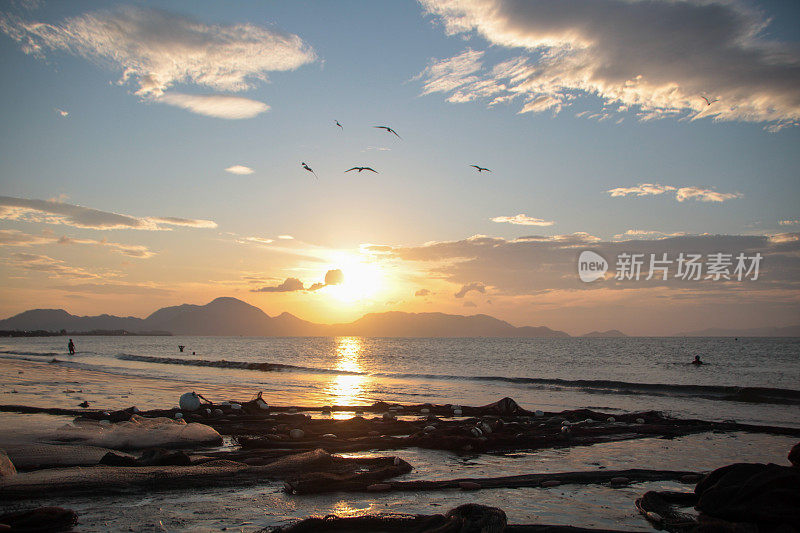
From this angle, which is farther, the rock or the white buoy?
the white buoy

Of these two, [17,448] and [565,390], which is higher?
[17,448]

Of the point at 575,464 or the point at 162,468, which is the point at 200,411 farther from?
the point at 575,464

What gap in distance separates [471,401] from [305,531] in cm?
1747

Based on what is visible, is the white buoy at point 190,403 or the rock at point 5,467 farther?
the white buoy at point 190,403

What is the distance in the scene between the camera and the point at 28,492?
6148mm

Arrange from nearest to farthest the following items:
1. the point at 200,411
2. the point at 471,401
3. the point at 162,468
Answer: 1. the point at 162,468
2. the point at 200,411
3. the point at 471,401

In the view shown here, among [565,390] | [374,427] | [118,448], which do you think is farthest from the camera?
[565,390]

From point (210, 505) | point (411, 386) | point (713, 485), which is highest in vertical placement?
point (713, 485)

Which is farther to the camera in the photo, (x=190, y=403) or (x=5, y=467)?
(x=190, y=403)

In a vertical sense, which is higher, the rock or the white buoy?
the rock

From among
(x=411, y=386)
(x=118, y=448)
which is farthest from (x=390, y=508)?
(x=411, y=386)

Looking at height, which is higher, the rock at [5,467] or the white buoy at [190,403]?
the rock at [5,467]

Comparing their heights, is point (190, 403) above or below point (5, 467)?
below

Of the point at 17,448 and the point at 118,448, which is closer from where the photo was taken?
the point at 17,448
